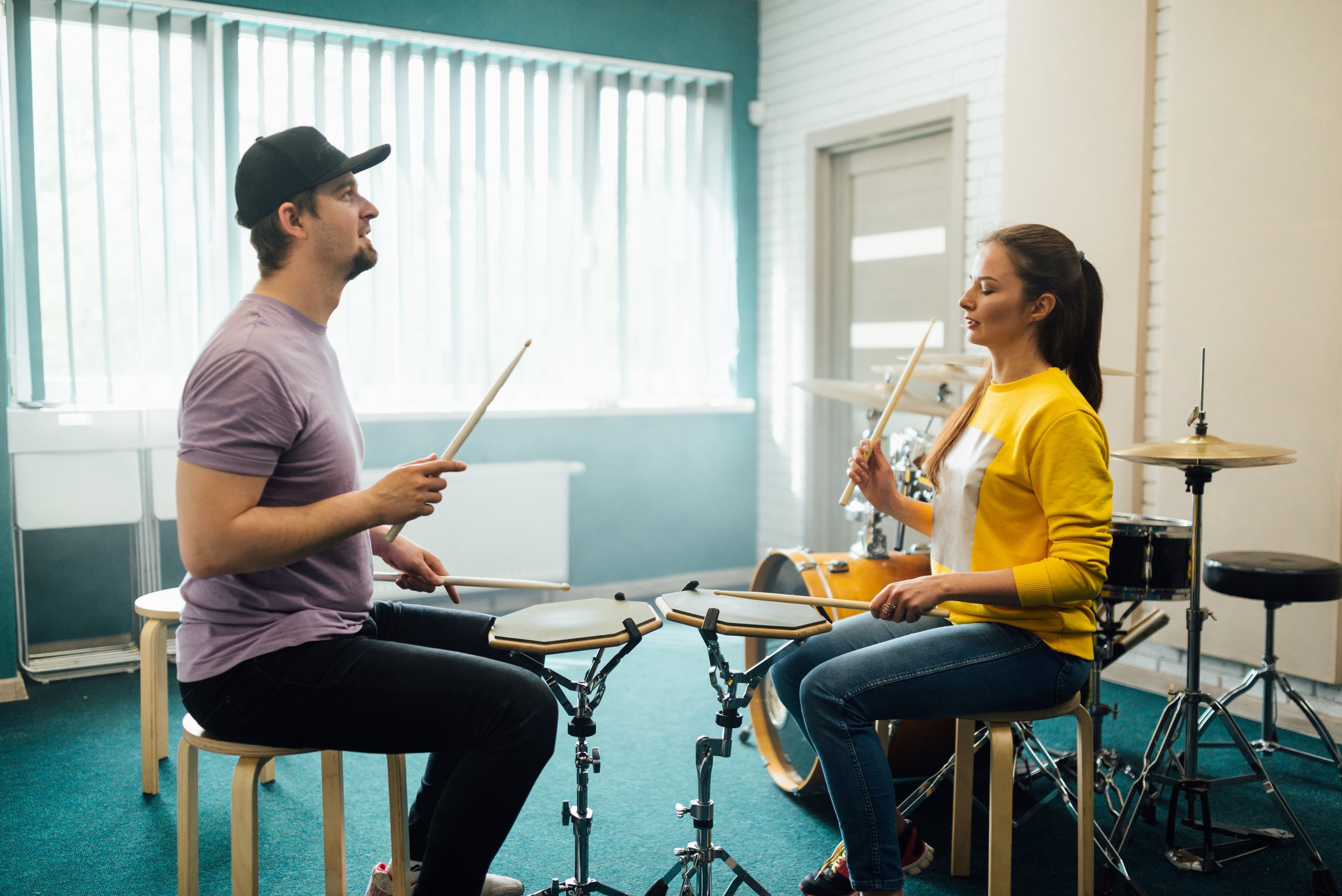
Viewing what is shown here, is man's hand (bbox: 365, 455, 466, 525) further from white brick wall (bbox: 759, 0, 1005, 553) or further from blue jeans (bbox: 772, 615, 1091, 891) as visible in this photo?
white brick wall (bbox: 759, 0, 1005, 553)

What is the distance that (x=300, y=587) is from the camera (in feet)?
5.16

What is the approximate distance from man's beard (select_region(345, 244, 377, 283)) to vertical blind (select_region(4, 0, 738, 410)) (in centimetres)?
230

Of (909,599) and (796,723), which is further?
(796,723)

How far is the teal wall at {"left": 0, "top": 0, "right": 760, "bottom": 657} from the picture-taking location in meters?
4.20

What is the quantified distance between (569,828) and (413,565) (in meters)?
0.84

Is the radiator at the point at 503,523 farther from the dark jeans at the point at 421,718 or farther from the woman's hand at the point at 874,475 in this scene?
the dark jeans at the point at 421,718

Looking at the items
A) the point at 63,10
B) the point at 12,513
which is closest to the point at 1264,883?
the point at 12,513

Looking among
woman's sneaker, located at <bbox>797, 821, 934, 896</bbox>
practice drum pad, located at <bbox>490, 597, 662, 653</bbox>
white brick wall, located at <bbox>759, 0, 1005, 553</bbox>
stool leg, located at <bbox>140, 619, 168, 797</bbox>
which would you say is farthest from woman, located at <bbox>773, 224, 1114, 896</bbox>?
white brick wall, located at <bbox>759, 0, 1005, 553</bbox>

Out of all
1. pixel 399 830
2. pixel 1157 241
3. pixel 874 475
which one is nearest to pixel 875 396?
pixel 874 475

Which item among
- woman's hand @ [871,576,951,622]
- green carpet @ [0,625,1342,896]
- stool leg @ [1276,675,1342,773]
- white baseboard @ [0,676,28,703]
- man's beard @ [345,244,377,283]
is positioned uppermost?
man's beard @ [345,244,377,283]

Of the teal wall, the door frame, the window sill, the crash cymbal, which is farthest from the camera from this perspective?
the door frame

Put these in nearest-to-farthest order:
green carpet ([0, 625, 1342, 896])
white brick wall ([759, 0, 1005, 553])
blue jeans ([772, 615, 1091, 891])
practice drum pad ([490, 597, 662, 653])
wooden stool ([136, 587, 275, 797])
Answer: practice drum pad ([490, 597, 662, 653]) < blue jeans ([772, 615, 1091, 891]) < green carpet ([0, 625, 1342, 896]) < wooden stool ([136, 587, 275, 797]) < white brick wall ([759, 0, 1005, 553])

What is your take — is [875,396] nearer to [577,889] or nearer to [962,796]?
[962,796]

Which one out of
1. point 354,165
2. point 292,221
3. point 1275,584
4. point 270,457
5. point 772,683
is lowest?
point 772,683
